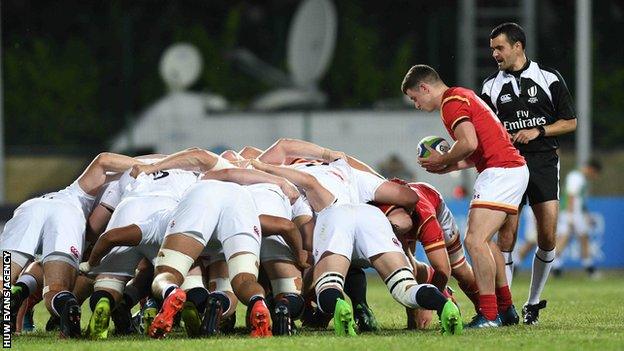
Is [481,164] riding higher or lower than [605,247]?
higher

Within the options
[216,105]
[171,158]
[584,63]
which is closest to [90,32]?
[216,105]

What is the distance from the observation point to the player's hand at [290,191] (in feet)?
34.2

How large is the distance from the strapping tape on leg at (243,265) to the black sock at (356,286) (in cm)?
109

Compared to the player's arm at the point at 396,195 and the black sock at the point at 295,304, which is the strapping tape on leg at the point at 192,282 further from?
the player's arm at the point at 396,195

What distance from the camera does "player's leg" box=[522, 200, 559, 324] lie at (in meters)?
11.2

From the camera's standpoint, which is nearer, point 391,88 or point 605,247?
point 605,247

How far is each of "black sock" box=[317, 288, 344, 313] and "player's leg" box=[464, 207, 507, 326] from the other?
1329 mm

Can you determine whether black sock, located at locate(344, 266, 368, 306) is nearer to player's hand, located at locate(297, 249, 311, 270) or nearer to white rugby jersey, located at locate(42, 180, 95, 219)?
player's hand, located at locate(297, 249, 311, 270)

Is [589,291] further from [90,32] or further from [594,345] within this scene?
[90,32]

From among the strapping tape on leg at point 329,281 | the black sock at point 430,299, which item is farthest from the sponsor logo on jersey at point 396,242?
the black sock at point 430,299

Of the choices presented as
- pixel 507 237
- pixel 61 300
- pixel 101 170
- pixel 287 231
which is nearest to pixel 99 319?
pixel 61 300

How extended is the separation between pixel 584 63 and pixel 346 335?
43.8ft

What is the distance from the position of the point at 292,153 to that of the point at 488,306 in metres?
2.20

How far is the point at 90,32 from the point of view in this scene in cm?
2744
